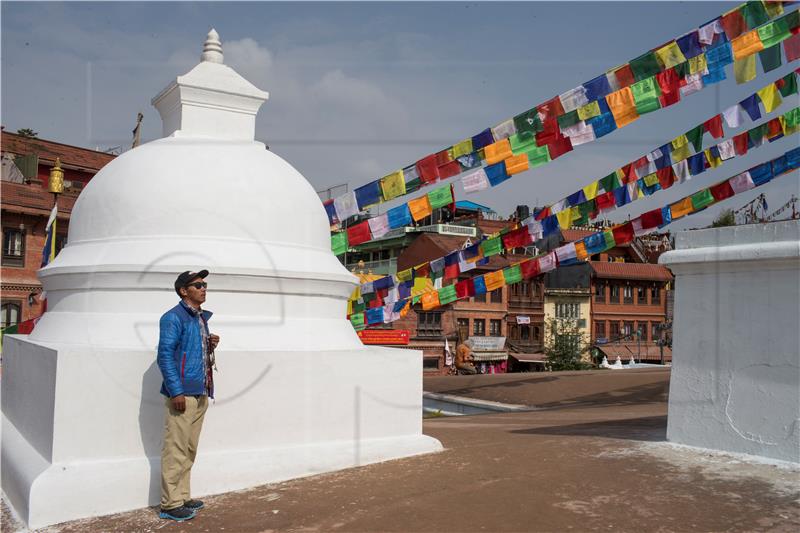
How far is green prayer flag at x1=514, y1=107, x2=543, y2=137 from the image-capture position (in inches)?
356

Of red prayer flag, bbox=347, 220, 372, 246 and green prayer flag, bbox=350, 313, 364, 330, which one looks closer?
red prayer flag, bbox=347, 220, 372, 246

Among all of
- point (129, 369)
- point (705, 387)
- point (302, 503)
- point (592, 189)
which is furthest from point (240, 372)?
point (592, 189)

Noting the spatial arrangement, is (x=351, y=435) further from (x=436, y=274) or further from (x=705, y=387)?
(x=436, y=274)

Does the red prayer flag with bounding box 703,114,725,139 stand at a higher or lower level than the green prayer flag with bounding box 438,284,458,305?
higher

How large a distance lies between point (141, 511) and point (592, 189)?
8758 mm

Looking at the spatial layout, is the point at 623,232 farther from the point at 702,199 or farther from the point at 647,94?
the point at 647,94

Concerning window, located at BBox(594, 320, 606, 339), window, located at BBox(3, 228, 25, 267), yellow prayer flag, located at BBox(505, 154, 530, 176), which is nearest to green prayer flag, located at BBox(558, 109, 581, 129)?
yellow prayer flag, located at BBox(505, 154, 530, 176)

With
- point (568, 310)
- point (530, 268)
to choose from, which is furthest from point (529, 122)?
point (568, 310)

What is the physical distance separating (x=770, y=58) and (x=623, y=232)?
160 inches

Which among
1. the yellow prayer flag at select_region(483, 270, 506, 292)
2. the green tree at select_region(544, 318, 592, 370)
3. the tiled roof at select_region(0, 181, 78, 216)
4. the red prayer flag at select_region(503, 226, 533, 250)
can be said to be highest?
the tiled roof at select_region(0, 181, 78, 216)

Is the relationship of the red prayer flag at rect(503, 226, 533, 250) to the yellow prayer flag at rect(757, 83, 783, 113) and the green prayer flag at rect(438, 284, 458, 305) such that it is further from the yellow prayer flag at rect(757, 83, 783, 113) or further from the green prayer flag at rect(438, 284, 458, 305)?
the yellow prayer flag at rect(757, 83, 783, 113)

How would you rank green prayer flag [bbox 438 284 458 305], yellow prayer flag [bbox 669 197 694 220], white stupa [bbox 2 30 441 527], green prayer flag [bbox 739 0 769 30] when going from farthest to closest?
green prayer flag [bbox 438 284 458 305] < yellow prayer flag [bbox 669 197 694 220] < green prayer flag [bbox 739 0 769 30] < white stupa [bbox 2 30 441 527]

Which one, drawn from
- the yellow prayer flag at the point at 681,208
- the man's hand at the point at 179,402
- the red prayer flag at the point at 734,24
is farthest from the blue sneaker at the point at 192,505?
the yellow prayer flag at the point at 681,208

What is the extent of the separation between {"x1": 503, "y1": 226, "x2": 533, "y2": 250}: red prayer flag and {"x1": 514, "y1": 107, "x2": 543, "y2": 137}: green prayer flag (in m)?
2.92
